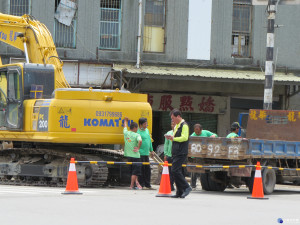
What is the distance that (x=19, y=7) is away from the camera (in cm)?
2992

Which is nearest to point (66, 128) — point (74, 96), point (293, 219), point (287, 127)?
point (74, 96)

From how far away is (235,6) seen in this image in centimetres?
3206

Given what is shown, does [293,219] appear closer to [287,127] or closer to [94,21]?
[287,127]

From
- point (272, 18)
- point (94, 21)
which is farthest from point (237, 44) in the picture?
point (272, 18)

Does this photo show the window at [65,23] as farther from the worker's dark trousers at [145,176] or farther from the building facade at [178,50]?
the worker's dark trousers at [145,176]

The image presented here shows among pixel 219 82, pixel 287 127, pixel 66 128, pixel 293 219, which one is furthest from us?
pixel 219 82

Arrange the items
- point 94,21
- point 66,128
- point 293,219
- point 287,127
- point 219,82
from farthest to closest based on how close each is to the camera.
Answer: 1. point 219,82
2. point 94,21
3. point 287,127
4. point 66,128
5. point 293,219

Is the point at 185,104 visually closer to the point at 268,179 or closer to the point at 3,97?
the point at 3,97

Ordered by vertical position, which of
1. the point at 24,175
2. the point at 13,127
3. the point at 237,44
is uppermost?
the point at 237,44

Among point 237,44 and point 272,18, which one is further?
point 237,44

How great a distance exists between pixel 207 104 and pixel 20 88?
13346 millimetres

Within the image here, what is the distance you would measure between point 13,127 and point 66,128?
5.61 ft

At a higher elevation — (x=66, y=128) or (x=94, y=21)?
(x=94, y=21)

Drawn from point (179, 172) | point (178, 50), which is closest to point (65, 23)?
point (178, 50)
